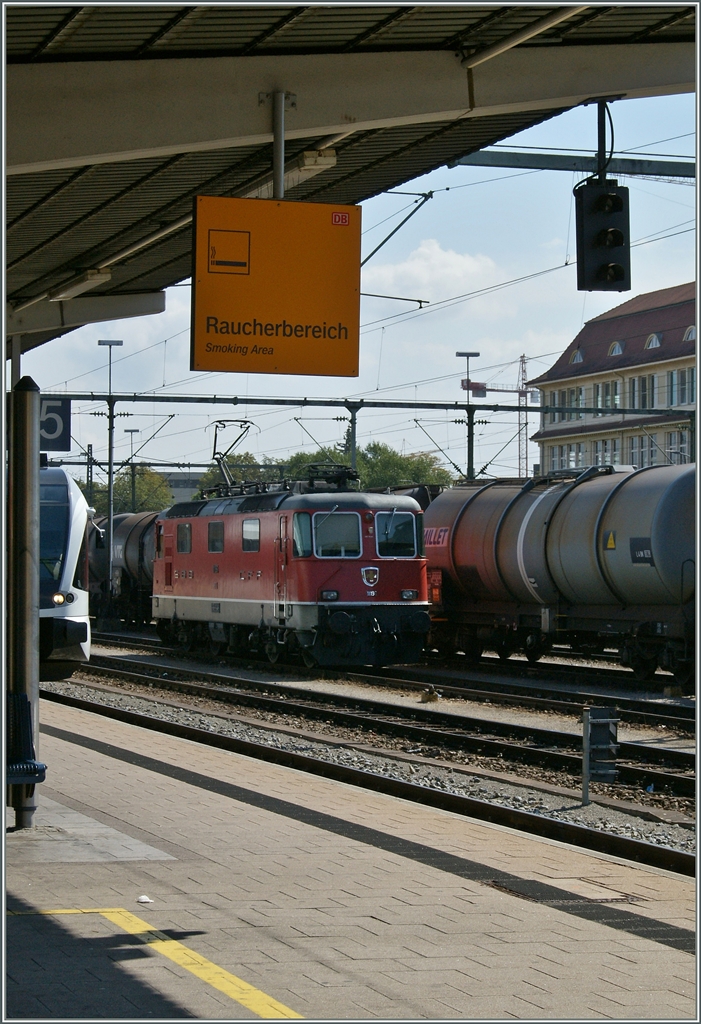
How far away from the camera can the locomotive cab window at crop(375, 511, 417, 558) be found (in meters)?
23.6

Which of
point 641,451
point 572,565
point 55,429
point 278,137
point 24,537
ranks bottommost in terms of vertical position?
point 572,565

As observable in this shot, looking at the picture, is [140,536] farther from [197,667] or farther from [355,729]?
[355,729]

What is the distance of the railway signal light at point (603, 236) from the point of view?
10219 millimetres

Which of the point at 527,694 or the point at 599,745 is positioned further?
the point at 527,694

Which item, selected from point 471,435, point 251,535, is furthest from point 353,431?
point 251,535

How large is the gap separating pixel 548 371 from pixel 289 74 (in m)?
83.4

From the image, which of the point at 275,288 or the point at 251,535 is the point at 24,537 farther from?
the point at 251,535

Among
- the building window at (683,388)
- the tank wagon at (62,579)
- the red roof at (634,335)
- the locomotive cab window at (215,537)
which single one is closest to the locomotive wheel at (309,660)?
the locomotive cab window at (215,537)

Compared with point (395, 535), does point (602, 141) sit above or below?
above

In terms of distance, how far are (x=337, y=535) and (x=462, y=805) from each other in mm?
12774

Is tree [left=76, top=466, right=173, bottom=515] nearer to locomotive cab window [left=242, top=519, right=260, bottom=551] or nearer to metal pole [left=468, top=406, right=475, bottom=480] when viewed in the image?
metal pole [left=468, top=406, right=475, bottom=480]

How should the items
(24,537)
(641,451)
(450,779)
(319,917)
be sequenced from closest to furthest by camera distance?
(24,537), (319,917), (450,779), (641,451)

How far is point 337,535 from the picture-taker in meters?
23.4

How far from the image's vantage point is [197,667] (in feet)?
88.7
